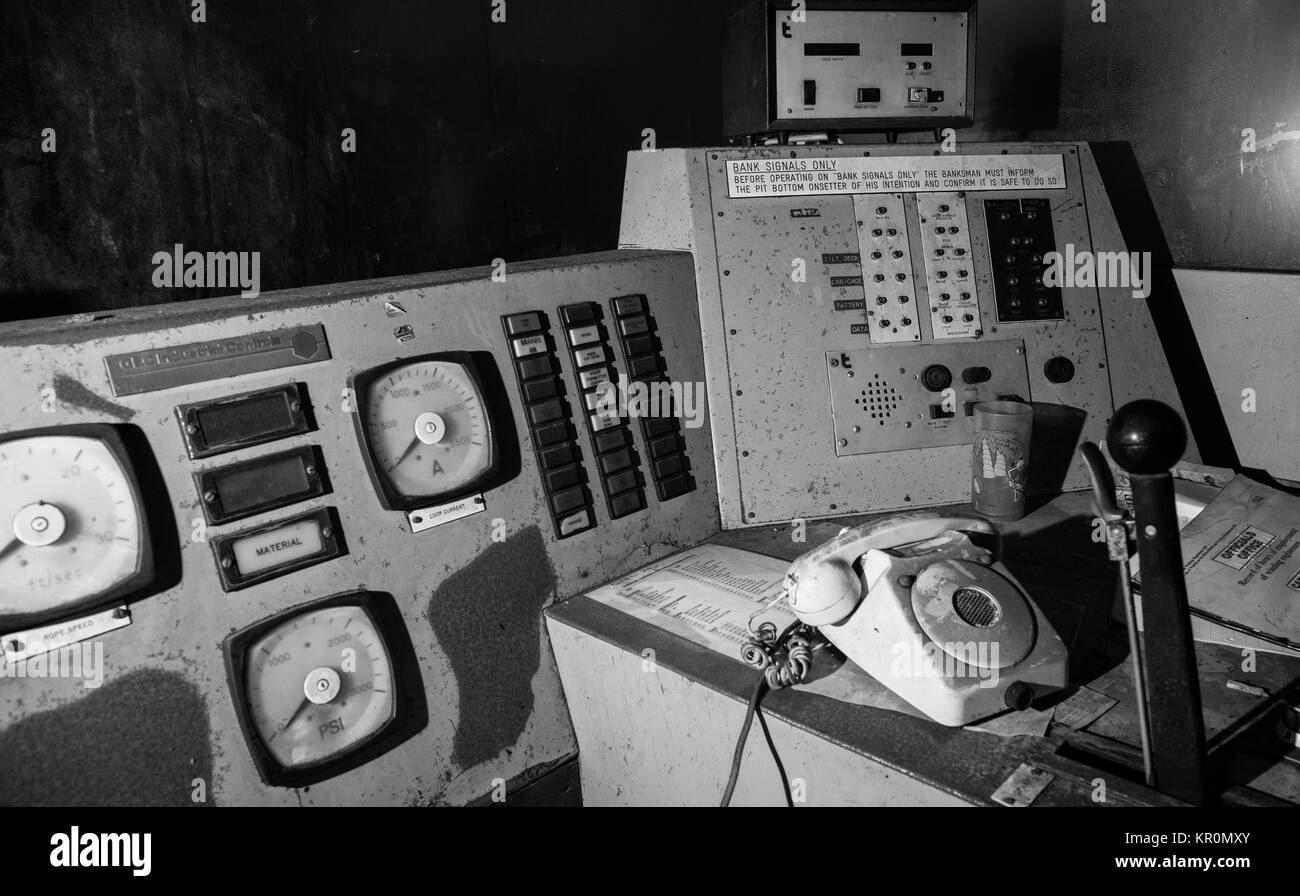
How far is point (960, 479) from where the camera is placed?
184cm

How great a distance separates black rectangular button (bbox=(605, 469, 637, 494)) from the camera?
1.60 meters

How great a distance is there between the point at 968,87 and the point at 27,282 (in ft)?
7.41

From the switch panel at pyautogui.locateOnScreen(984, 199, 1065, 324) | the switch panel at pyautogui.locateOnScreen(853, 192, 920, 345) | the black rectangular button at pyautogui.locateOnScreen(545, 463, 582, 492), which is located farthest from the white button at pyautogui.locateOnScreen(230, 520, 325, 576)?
the switch panel at pyautogui.locateOnScreen(984, 199, 1065, 324)

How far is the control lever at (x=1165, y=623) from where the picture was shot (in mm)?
891

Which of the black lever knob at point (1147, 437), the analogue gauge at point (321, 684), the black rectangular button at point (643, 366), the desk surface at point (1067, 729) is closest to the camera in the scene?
the black lever knob at point (1147, 437)

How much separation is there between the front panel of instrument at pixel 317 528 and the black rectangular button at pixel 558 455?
1cm

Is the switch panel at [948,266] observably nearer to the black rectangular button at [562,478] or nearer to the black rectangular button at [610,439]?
the black rectangular button at [610,439]

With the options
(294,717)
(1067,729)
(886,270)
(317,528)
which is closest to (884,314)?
(886,270)

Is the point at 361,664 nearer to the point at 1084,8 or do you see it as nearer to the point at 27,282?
the point at 27,282

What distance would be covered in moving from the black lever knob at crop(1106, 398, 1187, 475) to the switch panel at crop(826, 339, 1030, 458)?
0.91 meters

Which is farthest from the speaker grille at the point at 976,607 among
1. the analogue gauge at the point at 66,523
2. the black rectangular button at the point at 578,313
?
the analogue gauge at the point at 66,523

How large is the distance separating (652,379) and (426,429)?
0.48m

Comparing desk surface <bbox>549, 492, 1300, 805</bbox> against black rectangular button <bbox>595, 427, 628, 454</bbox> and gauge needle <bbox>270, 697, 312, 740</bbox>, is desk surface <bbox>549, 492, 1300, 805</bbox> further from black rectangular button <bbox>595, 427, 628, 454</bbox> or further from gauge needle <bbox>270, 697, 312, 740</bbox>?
gauge needle <bbox>270, 697, 312, 740</bbox>
